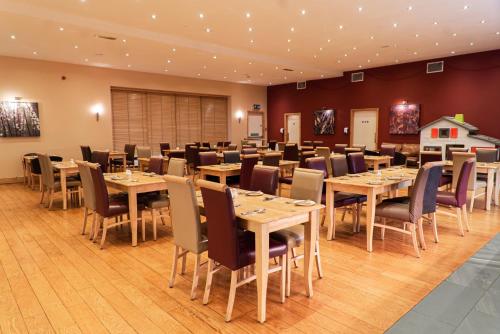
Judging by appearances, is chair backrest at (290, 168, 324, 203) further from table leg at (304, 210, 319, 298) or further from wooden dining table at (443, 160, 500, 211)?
wooden dining table at (443, 160, 500, 211)

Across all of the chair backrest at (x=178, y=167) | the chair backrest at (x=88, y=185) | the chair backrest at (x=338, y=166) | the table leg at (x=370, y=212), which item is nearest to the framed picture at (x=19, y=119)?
the chair backrest at (x=88, y=185)

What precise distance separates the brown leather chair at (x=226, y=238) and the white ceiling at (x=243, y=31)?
14.6 ft

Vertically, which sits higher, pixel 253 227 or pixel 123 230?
pixel 253 227

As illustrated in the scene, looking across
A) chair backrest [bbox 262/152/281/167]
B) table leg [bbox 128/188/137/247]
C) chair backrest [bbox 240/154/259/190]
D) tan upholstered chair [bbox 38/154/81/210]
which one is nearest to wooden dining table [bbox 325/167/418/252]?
chair backrest [bbox 240/154/259/190]

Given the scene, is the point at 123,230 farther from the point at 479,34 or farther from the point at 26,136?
the point at 479,34

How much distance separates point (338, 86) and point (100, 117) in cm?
855

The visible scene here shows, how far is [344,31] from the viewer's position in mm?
7535

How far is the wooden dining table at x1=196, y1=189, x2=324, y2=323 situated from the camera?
7.95 feet

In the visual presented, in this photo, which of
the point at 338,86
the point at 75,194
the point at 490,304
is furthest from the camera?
the point at 338,86

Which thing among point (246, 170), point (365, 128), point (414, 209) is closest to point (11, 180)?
point (246, 170)

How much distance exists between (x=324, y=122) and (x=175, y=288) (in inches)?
457

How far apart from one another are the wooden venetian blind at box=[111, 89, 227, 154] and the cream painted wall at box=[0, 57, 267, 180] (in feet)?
1.51

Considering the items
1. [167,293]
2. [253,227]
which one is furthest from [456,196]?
[167,293]

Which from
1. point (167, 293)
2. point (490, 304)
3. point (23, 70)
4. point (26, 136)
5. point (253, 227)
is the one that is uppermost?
point (23, 70)
